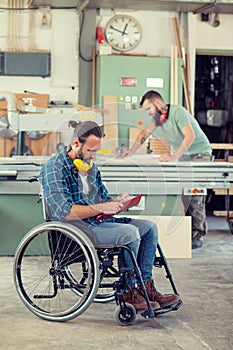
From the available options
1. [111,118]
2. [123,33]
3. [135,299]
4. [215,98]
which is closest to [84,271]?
[135,299]

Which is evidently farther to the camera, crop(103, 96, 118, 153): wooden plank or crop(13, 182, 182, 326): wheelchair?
crop(103, 96, 118, 153): wooden plank

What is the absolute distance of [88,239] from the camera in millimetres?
3250

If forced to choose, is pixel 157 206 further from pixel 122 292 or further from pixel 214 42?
pixel 214 42

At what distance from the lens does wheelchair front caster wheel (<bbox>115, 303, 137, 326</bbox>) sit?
3330 mm

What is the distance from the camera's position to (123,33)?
7172 mm

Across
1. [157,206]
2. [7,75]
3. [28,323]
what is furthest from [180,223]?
[7,75]

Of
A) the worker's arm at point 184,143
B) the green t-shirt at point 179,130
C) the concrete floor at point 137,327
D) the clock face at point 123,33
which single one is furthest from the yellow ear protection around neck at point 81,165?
the clock face at point 123,33

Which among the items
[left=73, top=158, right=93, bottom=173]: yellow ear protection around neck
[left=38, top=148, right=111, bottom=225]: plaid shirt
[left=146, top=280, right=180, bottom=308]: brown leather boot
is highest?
[left=73, top=158, right=93, bottom=173]: yellow ear protection around neck

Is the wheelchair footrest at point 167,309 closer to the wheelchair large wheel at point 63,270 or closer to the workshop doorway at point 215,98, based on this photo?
the wheelchair large wheel at point 63,270

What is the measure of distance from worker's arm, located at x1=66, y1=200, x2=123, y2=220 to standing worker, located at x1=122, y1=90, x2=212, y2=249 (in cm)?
179

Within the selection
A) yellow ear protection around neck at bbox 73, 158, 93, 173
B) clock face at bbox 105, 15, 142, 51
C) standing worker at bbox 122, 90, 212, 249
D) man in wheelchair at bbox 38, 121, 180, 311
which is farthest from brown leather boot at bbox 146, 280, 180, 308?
clock face at bbox 105, 15, 142, 51

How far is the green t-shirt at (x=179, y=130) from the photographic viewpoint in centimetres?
529

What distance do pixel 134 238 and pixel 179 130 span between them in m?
2.18

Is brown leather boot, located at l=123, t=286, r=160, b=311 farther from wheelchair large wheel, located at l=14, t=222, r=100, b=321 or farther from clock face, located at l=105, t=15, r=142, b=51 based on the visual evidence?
clock face, located at l=105, t=15, r=142, b=51
